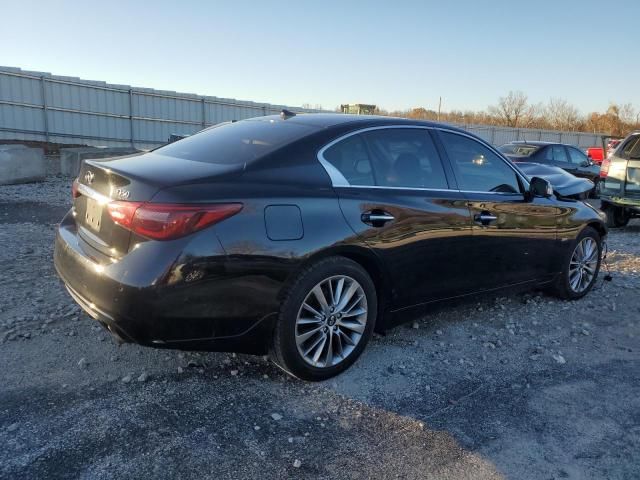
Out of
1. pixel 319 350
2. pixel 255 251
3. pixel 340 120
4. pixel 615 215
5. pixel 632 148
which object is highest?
pixel 632 148

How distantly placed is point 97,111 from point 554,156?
1527 cm

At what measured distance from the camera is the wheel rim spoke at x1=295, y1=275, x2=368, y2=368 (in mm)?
3344

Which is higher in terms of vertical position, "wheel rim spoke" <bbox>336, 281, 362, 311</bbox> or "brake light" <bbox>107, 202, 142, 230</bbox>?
"brake light" <bbox>107, 202, 142, 230</bbox>

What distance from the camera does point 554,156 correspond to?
14055mm

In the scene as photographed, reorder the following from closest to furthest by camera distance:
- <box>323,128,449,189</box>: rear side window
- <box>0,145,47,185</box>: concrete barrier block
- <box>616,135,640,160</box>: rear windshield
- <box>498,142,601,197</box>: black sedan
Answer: <box>323,128,449,189</box>: rear side window, <box>616,135,640,160</box>: rear windshield, <box>0,145,47,185</box>: concrete barrier block, <box>498,142,601,197</box>: black sedan

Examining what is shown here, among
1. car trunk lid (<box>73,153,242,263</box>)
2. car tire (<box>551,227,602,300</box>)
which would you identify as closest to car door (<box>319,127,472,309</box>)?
car trunk lid (<box>73,153,242,263</box>)

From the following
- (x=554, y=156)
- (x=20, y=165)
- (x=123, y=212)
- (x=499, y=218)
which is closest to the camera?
(x=123, y=212)

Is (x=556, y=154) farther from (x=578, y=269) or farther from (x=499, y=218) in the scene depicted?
(x=499, y=218)

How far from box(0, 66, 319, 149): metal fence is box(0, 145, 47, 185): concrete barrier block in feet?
22.5

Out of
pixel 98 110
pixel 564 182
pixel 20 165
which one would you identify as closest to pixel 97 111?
pixel 98 110

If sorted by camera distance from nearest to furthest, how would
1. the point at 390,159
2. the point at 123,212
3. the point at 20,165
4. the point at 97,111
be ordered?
the point at 123,212
the point at 390,159
the point at 20,165
the point at 97,111

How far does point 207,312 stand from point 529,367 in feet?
7.74

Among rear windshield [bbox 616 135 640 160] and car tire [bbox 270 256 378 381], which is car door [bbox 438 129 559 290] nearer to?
car tire [bbox 270 256 378 381]

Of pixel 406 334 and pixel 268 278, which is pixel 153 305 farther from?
pixel 406 334
